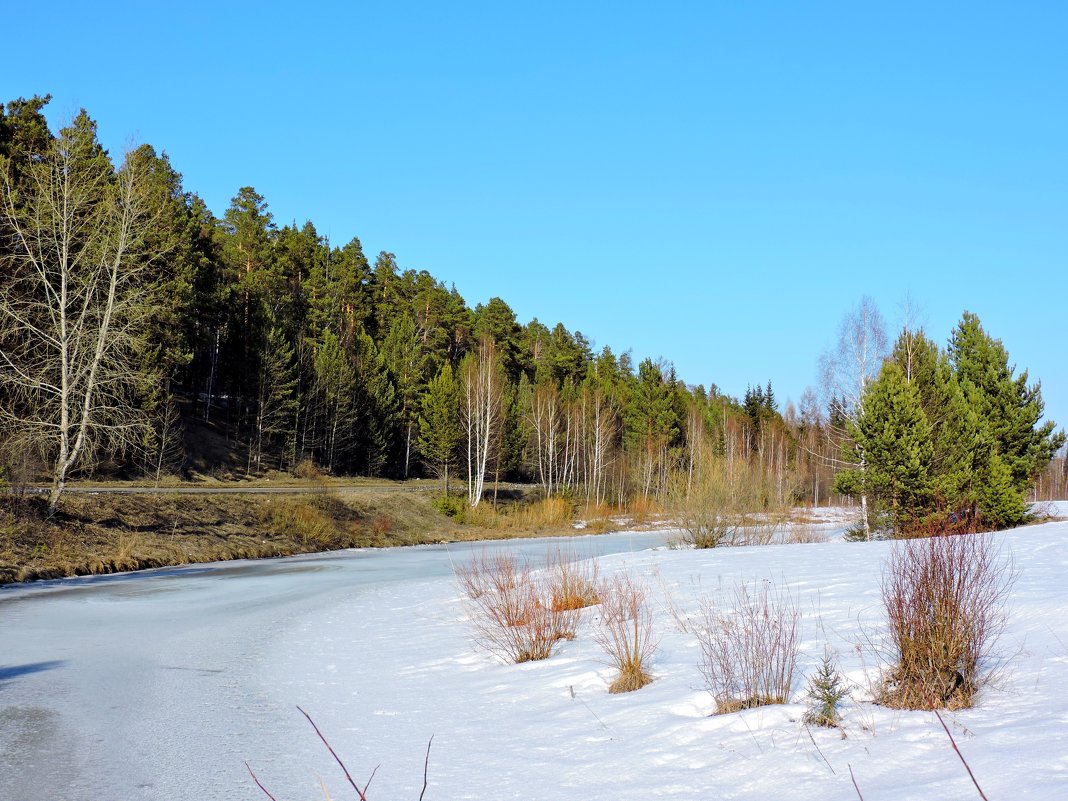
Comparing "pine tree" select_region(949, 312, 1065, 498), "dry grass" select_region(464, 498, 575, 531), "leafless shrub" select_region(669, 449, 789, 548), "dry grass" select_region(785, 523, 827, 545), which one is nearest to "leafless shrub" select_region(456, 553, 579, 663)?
"leafless shrub" select_region(669, 449, 789, 548)

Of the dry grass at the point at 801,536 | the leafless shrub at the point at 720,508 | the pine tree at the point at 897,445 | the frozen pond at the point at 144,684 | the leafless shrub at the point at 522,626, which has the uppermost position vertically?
the pine tree at the point at 897,445

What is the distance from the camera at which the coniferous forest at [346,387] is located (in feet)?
71.9

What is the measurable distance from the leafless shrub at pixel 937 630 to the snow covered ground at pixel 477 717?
0.70 feet

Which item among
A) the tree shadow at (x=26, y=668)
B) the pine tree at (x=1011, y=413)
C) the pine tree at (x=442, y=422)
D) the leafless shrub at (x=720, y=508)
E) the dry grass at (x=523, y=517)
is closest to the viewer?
the tree shadow at (x=26, y=668)

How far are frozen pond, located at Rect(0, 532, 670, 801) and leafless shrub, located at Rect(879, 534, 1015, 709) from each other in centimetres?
442

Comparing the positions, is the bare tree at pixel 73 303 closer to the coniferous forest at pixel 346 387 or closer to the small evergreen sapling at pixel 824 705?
the coniferous forest at pixel 346 387

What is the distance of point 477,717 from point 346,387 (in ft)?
155

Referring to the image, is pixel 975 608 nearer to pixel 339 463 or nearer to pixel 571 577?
pixel 571 577

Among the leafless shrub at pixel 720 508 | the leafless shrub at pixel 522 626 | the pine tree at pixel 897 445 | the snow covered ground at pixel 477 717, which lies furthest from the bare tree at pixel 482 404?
the leafless shrub at pixel 522 626

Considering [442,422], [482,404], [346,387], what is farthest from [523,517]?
→ [346,387]

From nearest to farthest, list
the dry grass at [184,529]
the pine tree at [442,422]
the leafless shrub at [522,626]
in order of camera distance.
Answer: the leafless shrub at [522,626]
the dry grass at [184,529]
the pine tree at [442,422]

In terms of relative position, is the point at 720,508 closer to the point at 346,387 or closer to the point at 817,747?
the point at 817,747

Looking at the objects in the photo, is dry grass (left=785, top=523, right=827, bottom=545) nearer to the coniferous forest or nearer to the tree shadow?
the coniferous forest

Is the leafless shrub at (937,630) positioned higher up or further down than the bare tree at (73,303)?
further down
